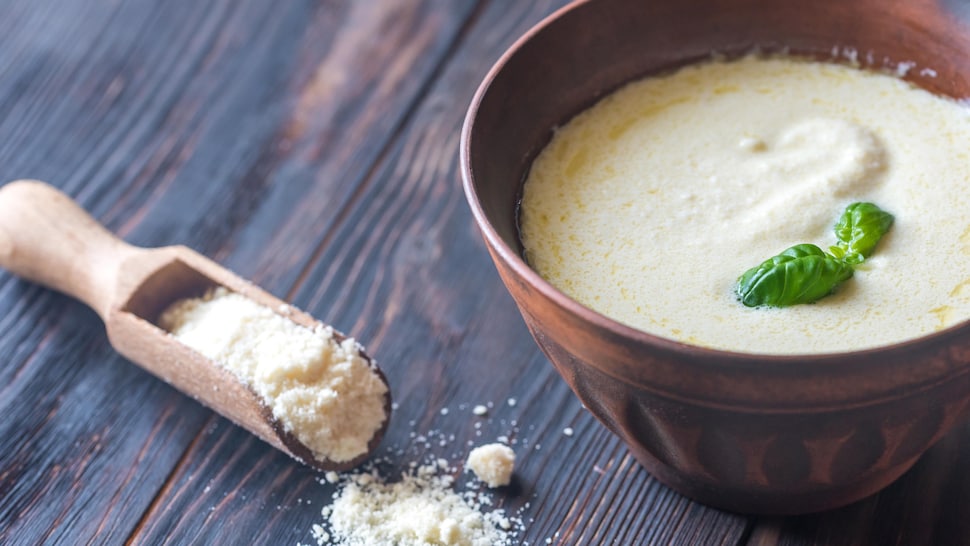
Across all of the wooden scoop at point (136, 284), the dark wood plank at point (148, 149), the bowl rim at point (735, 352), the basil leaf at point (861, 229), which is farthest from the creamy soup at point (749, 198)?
the dark wood plank at point (148, 149)

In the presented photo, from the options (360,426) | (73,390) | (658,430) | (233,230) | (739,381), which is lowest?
(73,390)

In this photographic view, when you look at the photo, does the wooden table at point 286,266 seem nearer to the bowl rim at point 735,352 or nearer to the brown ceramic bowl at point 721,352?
the brown ceramic bowl at point 721,352

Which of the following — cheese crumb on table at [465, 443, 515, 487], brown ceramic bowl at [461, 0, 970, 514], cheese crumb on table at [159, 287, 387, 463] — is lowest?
cheese crumb on table at [159, 287, 387, 463]

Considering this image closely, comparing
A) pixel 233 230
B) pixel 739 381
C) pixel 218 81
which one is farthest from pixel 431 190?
pixel 739 381

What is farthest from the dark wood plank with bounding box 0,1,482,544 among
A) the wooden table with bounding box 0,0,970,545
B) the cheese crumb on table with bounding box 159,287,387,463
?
the cheese crumb on table with bounding box 159,287,387,463

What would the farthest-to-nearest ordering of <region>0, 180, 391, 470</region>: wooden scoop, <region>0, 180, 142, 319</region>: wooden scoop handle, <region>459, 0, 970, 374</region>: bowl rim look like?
<region>0, 180, 142, 319</region>: wooden scoop handle → <region>0, 180, 391, 470</region>: wooden scoop → <region>459, 0, 970, 374</region>: bowl rim

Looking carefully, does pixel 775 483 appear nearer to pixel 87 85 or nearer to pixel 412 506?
pixel 412 506

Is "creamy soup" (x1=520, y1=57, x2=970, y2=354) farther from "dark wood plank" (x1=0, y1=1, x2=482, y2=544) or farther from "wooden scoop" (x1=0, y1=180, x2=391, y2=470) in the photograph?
"dark wood plank" (x1=0, y1=1, x2=482, y2=544)
